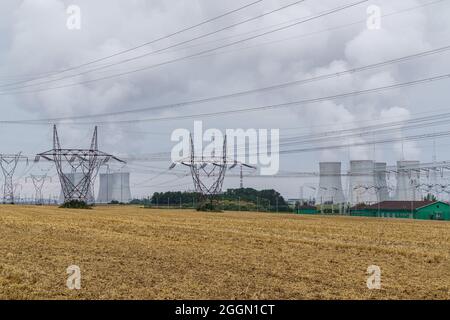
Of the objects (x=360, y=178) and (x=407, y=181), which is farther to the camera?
(x=407, y=181)

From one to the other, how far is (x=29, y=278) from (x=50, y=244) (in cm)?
1135

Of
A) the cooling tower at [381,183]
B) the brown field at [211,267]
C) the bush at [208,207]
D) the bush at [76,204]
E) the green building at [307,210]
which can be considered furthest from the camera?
the cooling tower at [381,183]

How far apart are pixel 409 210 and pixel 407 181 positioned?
127ft

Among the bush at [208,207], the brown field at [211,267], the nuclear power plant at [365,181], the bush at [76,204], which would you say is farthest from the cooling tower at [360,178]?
the brown field at [211,267]

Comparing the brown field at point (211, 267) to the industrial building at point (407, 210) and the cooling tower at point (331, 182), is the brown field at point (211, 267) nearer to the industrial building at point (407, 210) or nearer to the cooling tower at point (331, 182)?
the industrial building at point (407, 210)

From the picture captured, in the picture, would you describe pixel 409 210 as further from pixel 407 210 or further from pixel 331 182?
pixel 331 182

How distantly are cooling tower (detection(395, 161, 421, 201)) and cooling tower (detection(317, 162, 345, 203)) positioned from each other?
16519 millimetres

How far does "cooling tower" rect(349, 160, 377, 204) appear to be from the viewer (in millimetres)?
154625

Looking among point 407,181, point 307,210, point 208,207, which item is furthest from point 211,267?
point 407,181

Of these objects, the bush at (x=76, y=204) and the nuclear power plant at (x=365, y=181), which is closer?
the bush at (x=76, y=204)

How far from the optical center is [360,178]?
156 meters

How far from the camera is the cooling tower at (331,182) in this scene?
160 meters

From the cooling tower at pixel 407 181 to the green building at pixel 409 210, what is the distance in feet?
51.2
